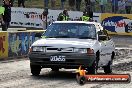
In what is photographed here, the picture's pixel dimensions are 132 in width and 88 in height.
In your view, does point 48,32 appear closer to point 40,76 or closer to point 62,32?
point 62,32

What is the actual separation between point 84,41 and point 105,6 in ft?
74.3

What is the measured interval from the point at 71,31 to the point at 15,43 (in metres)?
7.00

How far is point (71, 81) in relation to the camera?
12.7 metres

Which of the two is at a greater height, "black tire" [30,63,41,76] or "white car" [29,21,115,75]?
"white car" [29,21,115,75]

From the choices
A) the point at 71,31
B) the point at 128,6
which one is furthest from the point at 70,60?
the point at 128,6

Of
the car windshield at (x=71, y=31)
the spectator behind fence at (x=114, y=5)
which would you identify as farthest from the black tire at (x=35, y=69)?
the spectator behind fence at (x=114, y=5)

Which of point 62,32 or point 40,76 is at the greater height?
point 62,32

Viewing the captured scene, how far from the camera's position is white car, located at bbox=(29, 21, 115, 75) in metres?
12.9

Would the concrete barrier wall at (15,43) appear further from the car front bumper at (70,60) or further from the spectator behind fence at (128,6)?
the spectator behind fence at (128,6)

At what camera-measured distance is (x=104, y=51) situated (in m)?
14.6

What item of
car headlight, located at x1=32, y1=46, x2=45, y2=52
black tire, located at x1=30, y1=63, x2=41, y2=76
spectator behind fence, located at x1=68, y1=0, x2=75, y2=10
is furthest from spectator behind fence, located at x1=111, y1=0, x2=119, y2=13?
car headlight, located at x1=32, y1=46, x2=45, y2=52

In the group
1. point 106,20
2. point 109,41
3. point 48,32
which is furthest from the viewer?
point 106,20

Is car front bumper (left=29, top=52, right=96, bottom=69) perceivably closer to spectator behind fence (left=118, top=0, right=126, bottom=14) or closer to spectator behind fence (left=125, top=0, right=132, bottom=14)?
spectator behind fence (left=125, top=0, right=132, bottom=14)

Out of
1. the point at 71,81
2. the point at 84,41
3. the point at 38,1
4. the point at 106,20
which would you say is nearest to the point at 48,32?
the point at 84,41
